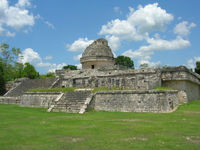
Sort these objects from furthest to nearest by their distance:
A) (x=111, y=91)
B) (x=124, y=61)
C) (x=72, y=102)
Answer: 1. (x=124, y=61)
2. (x=72, y=102)
3. (x=111, y=91)

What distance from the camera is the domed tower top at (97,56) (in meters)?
34.8

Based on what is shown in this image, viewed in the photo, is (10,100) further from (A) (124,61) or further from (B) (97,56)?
(A) (124,61)

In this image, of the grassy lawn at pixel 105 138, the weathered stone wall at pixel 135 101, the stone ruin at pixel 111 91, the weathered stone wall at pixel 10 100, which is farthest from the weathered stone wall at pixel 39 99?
the grassy lawn at pixel 105 138

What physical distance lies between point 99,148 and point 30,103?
20291 millimetres

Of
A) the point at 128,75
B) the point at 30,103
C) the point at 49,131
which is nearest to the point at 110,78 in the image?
the point at 128,75

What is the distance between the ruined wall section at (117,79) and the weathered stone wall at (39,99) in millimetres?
5502

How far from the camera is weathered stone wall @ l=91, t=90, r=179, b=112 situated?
54.8 ft

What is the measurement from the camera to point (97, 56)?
113ft

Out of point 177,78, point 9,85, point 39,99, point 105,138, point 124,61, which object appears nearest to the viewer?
point 105,138

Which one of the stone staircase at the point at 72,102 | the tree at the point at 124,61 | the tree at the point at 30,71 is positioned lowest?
the stone staircase at the point at 72,102

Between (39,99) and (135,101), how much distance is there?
12119 millimetres

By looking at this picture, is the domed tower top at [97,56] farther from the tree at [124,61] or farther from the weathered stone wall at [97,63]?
the tree at [124,61]

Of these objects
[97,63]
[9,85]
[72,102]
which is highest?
[97,63]

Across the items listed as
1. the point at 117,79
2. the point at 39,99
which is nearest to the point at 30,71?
the point at 39,99
